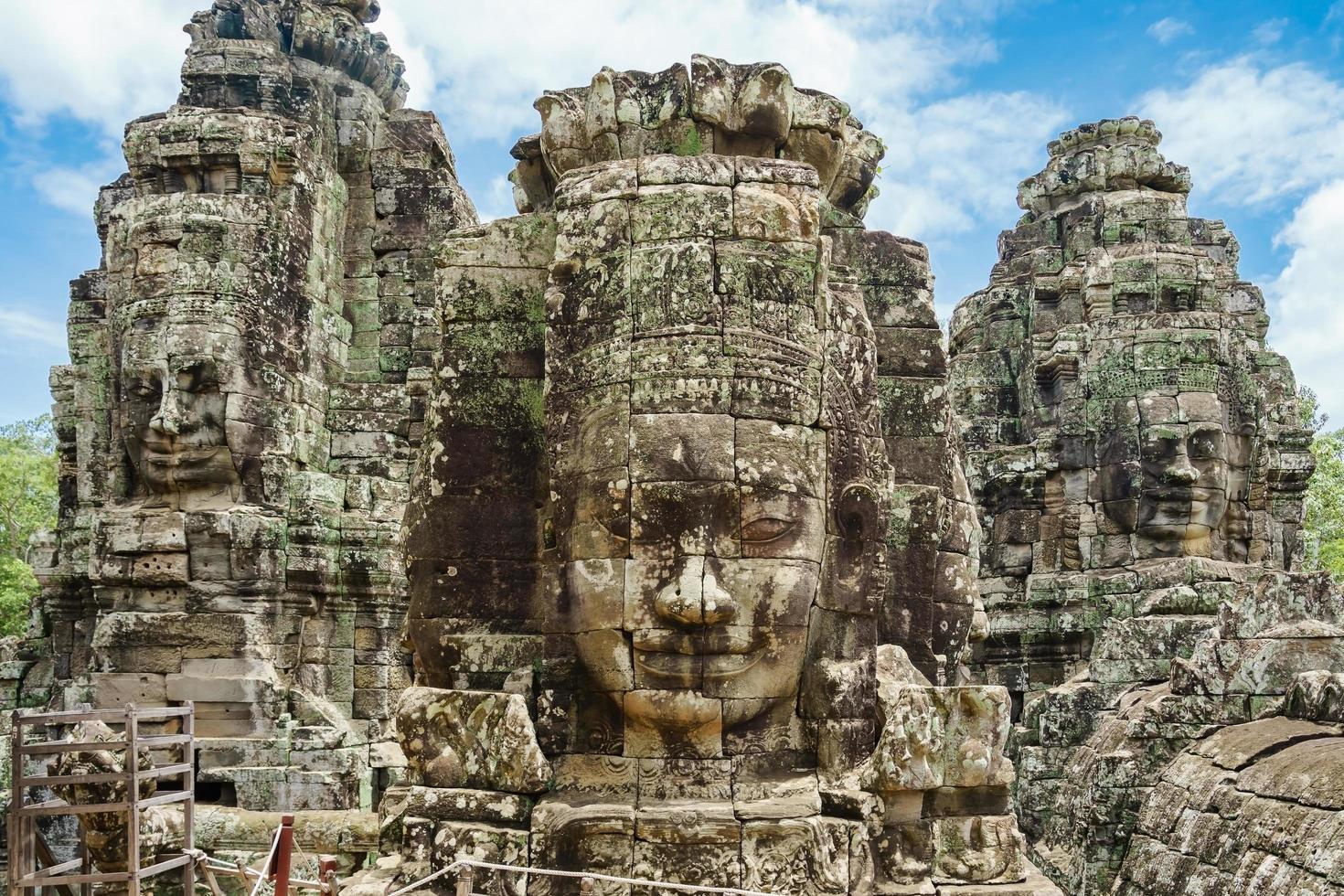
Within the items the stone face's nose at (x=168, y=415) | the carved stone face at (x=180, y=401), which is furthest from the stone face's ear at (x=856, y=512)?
the stone face's nose at (x=168, y=415)

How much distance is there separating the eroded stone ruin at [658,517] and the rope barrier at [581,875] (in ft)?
0.34

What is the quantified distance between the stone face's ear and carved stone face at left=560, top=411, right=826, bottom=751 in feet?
1.01

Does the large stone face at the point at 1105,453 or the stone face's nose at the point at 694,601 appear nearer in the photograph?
the stone face's nose at the point at 694,601

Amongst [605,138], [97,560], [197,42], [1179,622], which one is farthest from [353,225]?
[1179,622]

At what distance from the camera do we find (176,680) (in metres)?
12.8

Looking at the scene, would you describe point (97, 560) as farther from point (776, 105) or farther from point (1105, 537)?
point (1105, 537)

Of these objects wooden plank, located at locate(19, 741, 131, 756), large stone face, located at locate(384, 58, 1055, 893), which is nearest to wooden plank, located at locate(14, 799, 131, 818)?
wooden plank, located at locate(19, 741, 131, 756)

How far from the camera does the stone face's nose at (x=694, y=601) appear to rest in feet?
18.9

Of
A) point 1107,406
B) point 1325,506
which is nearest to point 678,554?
point 1107,406

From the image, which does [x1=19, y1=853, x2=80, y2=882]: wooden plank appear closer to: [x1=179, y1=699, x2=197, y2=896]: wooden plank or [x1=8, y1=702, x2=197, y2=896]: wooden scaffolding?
[x1=8, y1=702, x2=197, y2=896]: wooden scaffolding

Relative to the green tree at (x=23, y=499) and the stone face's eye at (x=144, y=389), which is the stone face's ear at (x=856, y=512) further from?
the green tree at (x=23, y=499)

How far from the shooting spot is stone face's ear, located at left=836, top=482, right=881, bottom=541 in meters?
6.33

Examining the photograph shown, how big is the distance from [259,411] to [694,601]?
896 centimetres

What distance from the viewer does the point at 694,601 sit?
5758 mm
